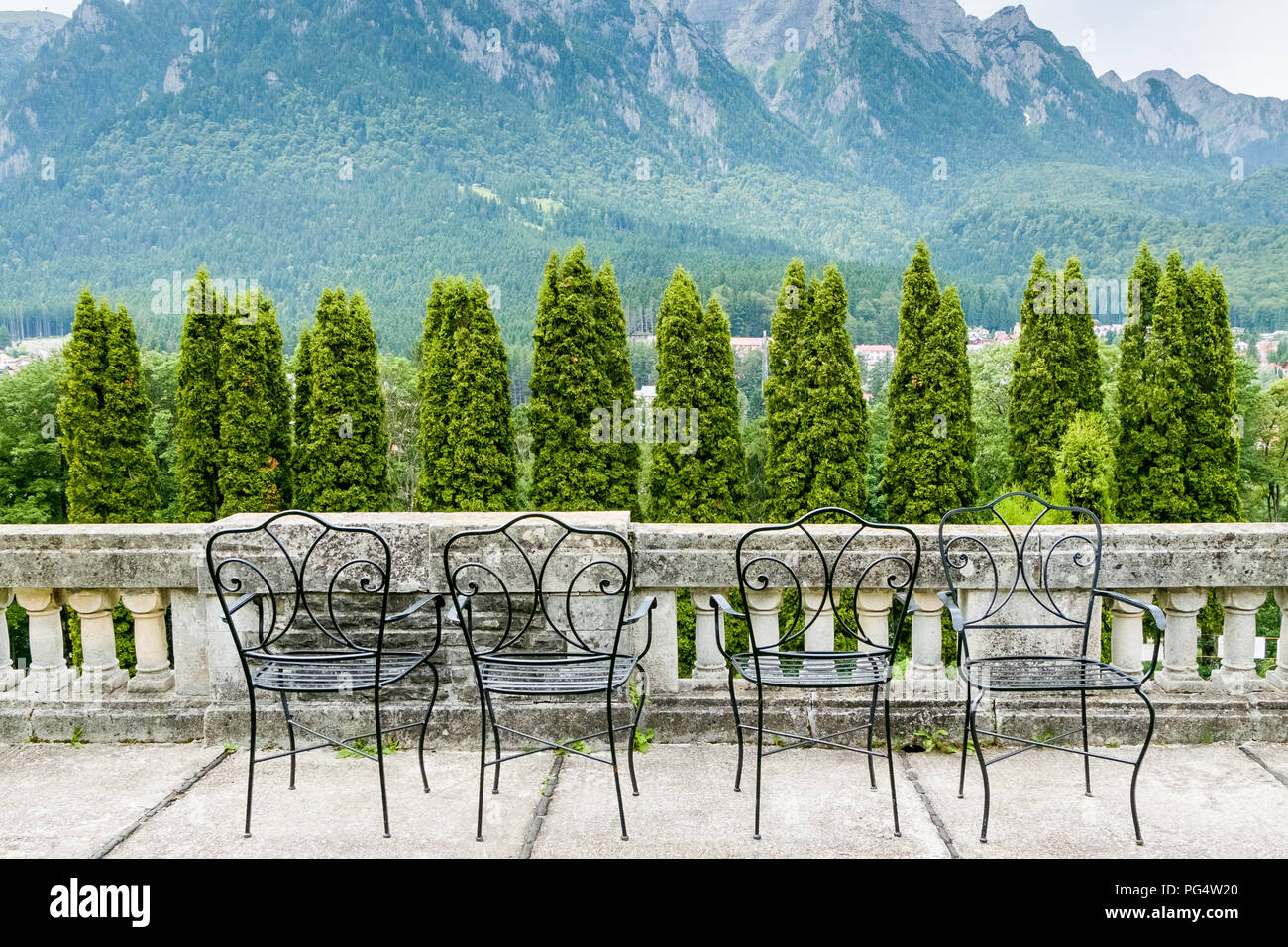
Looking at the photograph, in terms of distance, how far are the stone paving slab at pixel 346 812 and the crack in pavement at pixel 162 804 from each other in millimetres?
25

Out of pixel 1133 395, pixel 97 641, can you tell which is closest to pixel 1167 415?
pixel 1133 395

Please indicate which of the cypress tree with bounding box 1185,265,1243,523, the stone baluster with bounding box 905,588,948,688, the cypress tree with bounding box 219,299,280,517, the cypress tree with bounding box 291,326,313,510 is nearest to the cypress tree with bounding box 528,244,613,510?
the cypress tree with bounding box 291,326,313,510

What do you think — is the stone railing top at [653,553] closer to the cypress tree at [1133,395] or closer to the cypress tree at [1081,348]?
the cypress tree at [1133,395]

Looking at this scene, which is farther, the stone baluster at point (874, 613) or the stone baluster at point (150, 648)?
the stone baluster at point (150, 648)

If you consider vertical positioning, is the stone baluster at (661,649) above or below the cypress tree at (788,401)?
below

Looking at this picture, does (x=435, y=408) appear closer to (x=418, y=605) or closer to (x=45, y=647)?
(x=45, y=647)

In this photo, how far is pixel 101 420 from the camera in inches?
877

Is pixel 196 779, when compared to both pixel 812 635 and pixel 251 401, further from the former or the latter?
pixel 251 401

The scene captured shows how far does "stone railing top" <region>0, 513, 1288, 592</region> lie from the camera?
400 cm

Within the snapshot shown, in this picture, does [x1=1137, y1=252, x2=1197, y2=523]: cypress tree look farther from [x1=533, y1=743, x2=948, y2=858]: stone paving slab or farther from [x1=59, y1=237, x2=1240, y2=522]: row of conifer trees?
[x1=533, y1=743, x2=948, y2=858]: stone paving slab

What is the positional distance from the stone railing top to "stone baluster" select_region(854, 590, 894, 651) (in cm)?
16

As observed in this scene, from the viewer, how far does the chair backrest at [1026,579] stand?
13.3ft

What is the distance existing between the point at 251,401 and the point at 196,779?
20.4 meters

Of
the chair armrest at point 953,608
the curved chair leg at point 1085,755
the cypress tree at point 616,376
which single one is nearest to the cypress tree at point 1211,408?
the cypress tree at point 616,376
